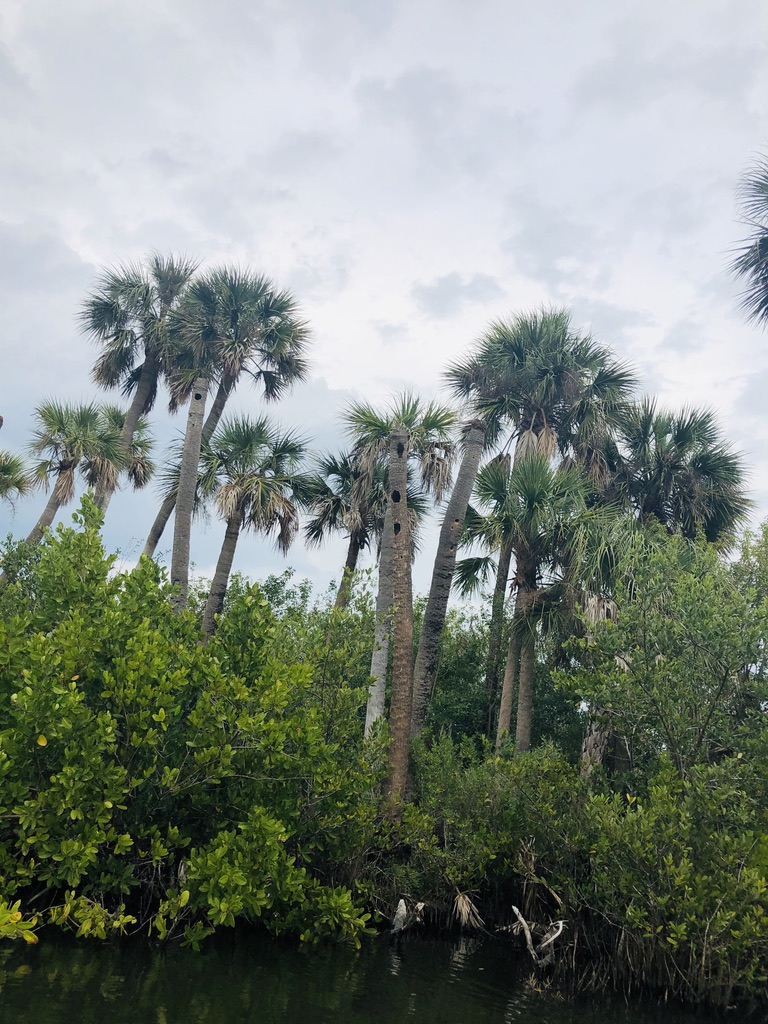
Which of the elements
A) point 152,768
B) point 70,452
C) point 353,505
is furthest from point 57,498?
point 152,768

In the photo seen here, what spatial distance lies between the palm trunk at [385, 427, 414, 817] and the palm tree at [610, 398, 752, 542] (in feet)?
21.2

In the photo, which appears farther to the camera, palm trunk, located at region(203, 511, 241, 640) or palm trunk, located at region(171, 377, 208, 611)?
palm trunk, located at region(203, 511, 241, 640)

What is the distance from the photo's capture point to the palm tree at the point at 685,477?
17531 mm

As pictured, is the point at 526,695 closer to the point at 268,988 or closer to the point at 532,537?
the point at 532,537

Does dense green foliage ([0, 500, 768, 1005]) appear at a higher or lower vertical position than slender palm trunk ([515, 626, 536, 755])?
lower

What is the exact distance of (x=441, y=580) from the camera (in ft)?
46.8

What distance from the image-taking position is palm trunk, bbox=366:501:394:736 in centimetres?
1370

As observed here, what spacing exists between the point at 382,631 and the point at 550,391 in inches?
321

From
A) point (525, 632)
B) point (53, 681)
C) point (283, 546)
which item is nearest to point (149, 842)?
point (53, 681)

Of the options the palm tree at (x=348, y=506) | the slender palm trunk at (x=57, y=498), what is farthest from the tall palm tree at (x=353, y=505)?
the slender palm trunk at (x=57, y=498)

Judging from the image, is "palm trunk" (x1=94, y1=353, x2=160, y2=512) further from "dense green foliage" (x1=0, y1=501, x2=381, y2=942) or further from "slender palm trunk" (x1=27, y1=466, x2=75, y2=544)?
"dense green foliage" (x1=0, y1=501, x2=381, y2=942)

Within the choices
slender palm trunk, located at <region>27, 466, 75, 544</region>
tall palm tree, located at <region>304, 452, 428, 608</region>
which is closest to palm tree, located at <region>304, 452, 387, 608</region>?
tall palm tree, located at <region>304, 452, 428, 608</region>

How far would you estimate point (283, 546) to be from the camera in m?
20.7

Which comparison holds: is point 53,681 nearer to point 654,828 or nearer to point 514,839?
point 654,828
